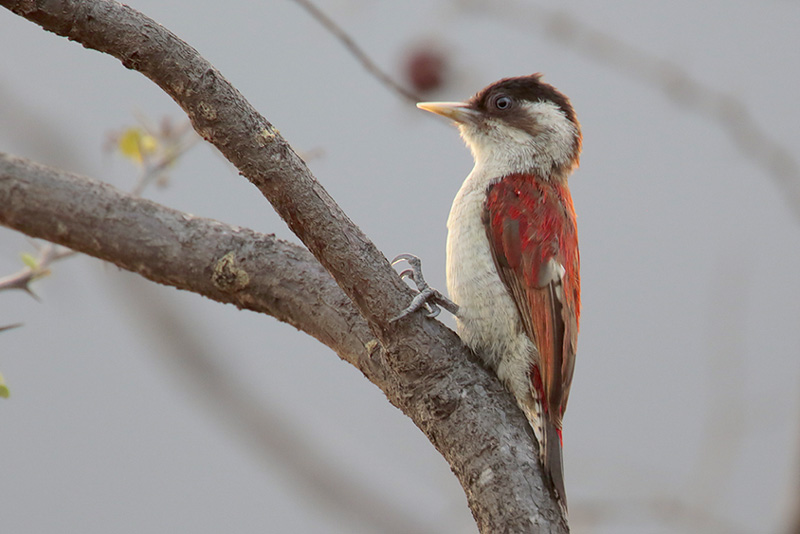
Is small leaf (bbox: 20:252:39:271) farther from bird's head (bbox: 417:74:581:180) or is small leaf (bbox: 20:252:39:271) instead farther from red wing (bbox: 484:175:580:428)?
bird's head (bbox: 417:74:581:180)

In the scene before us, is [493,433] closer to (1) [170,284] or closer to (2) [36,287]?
(1) [170,284]

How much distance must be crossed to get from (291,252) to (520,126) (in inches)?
48.0

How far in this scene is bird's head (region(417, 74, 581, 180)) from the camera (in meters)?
3.12

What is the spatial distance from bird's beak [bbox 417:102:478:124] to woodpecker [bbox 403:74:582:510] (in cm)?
27

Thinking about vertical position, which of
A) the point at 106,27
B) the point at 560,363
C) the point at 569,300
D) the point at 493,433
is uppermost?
the point at 569,300

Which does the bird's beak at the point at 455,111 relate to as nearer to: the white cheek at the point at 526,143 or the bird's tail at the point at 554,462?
the white cheek at the point at 526,143

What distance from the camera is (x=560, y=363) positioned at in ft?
8.06

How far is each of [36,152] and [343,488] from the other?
1580 millimetres

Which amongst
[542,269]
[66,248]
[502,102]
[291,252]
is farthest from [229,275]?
[502,102]

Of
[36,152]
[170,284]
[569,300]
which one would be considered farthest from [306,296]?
[36,152]

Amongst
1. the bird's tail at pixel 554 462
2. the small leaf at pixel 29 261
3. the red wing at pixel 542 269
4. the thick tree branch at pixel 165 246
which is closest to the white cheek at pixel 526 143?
the red wing at pixel 542 269

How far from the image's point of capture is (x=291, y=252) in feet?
7.94

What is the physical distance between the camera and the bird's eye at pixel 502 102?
3275 mm

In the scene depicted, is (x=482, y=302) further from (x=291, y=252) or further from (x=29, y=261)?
(x=29, y=261)
